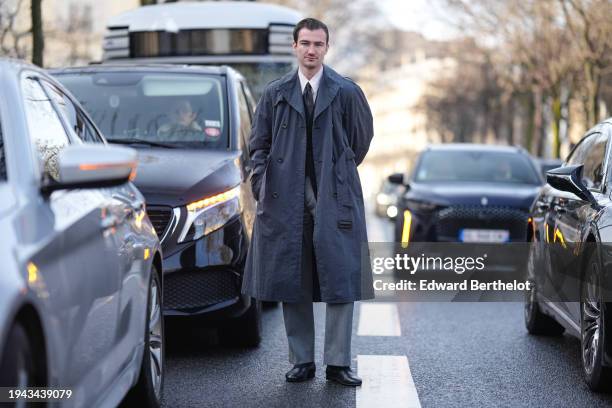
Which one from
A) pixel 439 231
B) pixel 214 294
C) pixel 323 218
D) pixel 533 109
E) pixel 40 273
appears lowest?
pixel 533 109

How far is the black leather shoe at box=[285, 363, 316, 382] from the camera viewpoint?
23.4ft

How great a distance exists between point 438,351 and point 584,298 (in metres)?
1.58

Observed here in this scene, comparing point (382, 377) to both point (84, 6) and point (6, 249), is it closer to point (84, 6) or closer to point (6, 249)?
point (6, 249)

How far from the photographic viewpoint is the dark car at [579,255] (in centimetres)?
666

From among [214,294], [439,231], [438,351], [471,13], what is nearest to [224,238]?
[214,294]

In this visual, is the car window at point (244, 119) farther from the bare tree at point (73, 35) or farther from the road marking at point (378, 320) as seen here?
the bare tree at point (73, 35)

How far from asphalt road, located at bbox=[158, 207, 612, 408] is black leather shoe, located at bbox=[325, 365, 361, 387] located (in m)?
0.06

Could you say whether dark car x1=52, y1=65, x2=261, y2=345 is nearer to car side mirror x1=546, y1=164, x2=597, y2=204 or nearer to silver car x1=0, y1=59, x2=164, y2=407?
silver car x1=0, y1=59, x2=164, y2=407

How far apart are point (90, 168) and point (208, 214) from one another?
11.7 ft

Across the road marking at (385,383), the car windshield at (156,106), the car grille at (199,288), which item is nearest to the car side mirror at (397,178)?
the car windshield at (156,106)

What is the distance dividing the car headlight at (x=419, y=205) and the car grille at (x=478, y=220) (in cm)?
12

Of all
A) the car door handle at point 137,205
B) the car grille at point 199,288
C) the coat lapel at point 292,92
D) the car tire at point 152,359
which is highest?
the coat lapel at point 292,92

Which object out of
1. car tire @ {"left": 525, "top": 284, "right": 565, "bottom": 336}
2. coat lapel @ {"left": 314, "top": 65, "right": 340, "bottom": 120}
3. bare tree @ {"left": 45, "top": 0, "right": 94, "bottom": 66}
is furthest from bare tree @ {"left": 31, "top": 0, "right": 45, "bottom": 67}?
bare tree @ {"left": 45, "top": 0, "right": 94, "bottom": 66}

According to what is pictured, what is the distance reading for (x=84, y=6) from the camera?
33.7 metres
